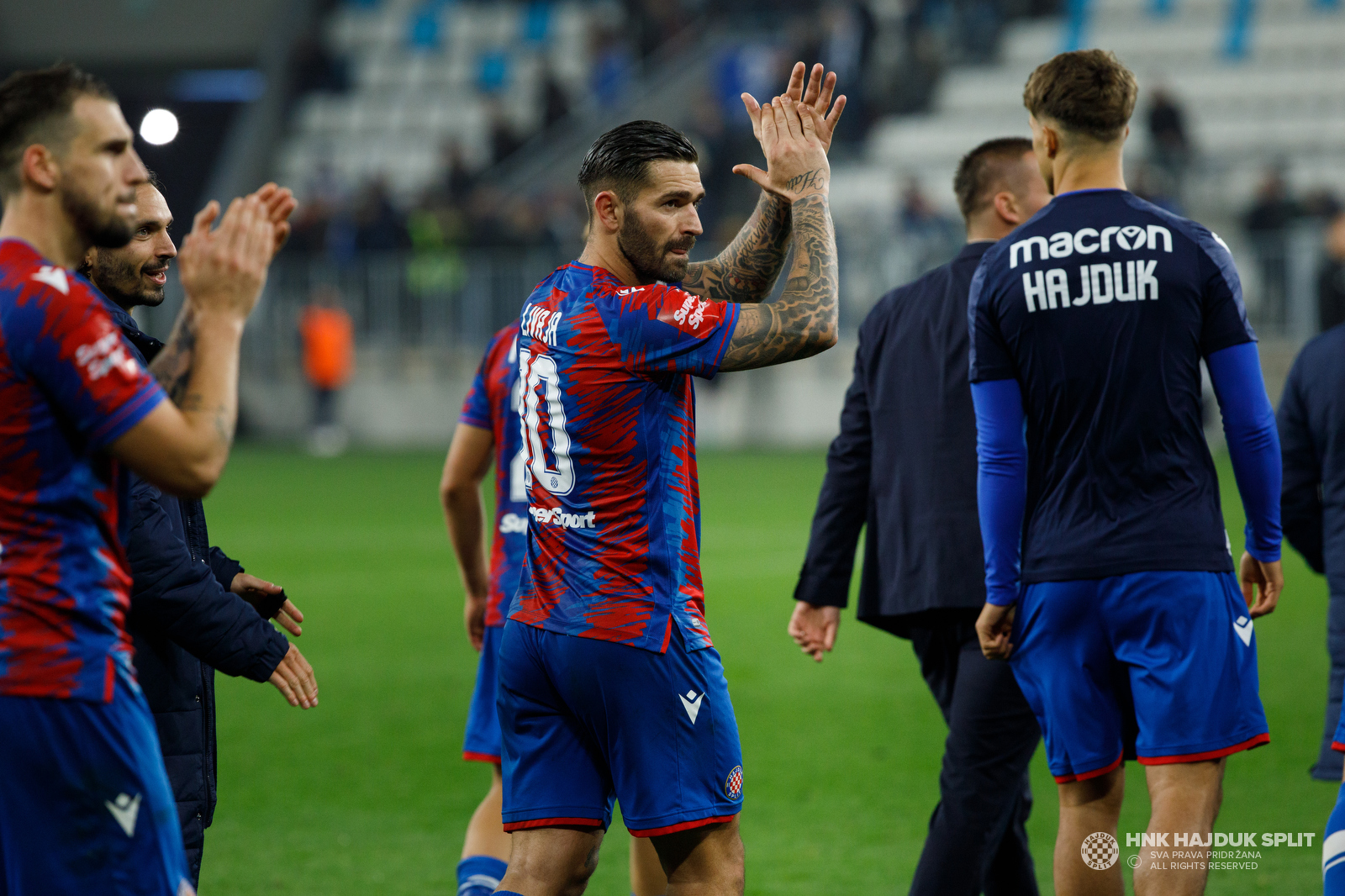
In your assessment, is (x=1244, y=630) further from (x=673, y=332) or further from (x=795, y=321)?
(x=673, y=332)

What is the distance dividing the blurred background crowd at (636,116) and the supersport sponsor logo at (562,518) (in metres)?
19.0

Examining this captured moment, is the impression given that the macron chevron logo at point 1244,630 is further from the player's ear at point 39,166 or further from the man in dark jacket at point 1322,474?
the player's ear at point 39,166

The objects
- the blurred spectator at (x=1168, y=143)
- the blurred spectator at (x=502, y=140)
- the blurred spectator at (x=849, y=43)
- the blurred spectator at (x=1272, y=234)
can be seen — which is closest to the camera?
the blurred spectator at (x=1272, y=234)

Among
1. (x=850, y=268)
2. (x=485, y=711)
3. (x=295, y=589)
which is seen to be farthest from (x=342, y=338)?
(x=485, y=711)

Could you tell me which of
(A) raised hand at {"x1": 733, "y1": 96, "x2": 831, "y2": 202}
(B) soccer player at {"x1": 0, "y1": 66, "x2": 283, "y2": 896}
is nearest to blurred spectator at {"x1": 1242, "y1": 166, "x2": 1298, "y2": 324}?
(A) raised hand at {"x1": 733, "y1": 96, "x2": 831, "y2": 202}

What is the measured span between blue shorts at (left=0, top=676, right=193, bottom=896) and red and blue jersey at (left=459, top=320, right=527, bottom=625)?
2192mm

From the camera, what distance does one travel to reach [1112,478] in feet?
12.6

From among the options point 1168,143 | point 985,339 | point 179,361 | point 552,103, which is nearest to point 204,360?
point 179,361

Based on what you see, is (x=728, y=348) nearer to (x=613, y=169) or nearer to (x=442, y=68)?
(x=613, y=169)

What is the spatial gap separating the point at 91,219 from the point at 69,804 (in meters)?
1.06

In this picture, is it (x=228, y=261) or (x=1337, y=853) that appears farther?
(x=1337, y=853)

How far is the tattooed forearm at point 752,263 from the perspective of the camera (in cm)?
421

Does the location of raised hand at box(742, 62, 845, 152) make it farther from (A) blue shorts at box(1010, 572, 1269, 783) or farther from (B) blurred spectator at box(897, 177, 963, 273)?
(B) blurred spectator at box(897, 177, 963, 273)

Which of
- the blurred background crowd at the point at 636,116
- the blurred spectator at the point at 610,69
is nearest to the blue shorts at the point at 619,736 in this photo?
the blurred background crowd at the point at 636,116
